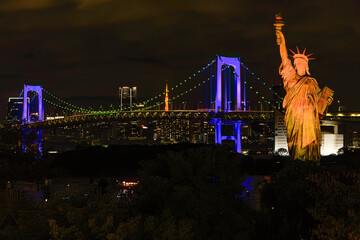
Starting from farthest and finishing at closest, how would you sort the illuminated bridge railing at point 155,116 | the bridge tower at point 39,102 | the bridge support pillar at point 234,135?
the bridge tower at point 39,102
the illuminated bridge railing at point 155,116
the bridge support pillar at point 234,135

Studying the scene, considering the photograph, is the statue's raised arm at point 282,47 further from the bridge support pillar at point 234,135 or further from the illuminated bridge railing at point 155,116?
the illuminated bridge railing at point 155,116

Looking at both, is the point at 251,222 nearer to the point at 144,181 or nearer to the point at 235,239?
the point at 235,239

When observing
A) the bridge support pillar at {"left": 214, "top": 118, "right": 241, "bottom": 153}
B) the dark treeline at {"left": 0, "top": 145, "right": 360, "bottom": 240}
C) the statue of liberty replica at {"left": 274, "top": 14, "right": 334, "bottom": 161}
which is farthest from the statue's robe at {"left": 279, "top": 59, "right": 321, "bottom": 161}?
the bridge support pillar at {"left": 214, "top": 118, "right": 241, "bottom": 153}

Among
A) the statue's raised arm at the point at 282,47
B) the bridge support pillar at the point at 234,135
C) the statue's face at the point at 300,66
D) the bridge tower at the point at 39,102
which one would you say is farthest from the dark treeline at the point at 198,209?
the bridge tower at the point at 39,102

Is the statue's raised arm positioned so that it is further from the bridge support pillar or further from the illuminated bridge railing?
the illuminated bridge railing

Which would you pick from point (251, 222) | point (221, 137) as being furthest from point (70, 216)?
point (221, 137)

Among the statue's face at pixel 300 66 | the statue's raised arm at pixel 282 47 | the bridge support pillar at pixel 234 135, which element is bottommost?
the bridge support pillar at pixel 234 135

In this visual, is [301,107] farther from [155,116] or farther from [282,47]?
[155,116]

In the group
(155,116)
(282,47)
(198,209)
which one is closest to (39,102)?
(155,116)
